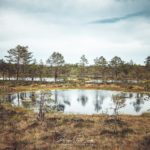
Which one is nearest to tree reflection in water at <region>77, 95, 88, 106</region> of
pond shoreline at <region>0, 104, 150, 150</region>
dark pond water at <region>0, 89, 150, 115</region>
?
dark pond water at <region>0, 89, 150, 115</region>

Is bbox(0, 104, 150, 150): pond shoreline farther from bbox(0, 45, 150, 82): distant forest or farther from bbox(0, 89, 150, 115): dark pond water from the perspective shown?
bbox(0, 45, 150, 82): distant forest

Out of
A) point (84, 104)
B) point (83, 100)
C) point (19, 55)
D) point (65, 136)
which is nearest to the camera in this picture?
point (65, 136)

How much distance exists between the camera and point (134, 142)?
60.3ft

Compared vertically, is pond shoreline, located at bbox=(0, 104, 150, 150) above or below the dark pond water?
above

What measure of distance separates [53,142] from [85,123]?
8023mm

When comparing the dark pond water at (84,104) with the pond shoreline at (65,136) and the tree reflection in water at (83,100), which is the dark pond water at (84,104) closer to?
the tree reflection in water at (83,100)

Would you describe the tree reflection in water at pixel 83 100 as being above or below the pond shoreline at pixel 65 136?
below

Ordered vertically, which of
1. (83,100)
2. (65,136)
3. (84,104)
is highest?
(65,136)

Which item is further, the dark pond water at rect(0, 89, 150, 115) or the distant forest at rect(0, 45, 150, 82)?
the distant forest at rect(0, 45, 150, 82)

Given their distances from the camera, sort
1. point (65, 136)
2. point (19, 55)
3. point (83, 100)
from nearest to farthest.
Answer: point (65, 136)
point (83, 100)
point (19, 55)

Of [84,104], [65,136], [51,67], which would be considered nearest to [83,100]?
[84,104]

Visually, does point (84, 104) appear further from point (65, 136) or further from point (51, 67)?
point (51, 67)

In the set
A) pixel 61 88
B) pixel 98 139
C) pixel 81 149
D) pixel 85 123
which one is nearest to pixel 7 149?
pixel 81 149

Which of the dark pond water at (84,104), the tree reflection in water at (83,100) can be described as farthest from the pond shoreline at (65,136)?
the tree reflection in water at (83,100)
